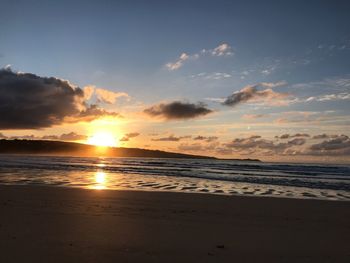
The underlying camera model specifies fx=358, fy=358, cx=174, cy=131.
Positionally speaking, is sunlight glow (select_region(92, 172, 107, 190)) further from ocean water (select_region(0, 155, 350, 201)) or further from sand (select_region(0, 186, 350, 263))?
sand (select_region(0, 186, 350, 263))

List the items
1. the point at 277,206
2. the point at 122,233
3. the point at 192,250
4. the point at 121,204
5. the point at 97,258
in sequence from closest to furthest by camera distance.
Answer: the point at 97,258, the point at 192,250, the point at 122,233, the point at 121,204, the point at 277,206

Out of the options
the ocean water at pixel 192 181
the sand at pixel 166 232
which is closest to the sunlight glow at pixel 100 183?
the ocean water at pixel 192 181

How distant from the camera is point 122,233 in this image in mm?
8414

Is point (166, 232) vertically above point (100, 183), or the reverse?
point (100, 183)

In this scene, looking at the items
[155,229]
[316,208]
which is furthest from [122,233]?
[316,208]

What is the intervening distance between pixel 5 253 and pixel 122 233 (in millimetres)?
2610

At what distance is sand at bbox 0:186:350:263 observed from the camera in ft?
22.6

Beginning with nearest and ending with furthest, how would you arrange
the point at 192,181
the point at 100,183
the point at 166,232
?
1. the point at 166,232
2. the point at 100,183
3. the point at 192,181

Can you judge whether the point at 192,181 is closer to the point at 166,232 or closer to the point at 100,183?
the point at 100,183

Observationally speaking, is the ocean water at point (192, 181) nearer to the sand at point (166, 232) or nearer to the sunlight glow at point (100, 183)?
the sunlight glow at point (100, 183)

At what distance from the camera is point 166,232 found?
8.75m

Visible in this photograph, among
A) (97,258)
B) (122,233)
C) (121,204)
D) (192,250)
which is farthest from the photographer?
(121,204)

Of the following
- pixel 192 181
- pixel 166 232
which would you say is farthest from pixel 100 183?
pixel 166 232

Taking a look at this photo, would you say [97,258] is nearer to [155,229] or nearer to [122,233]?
[122,233]
